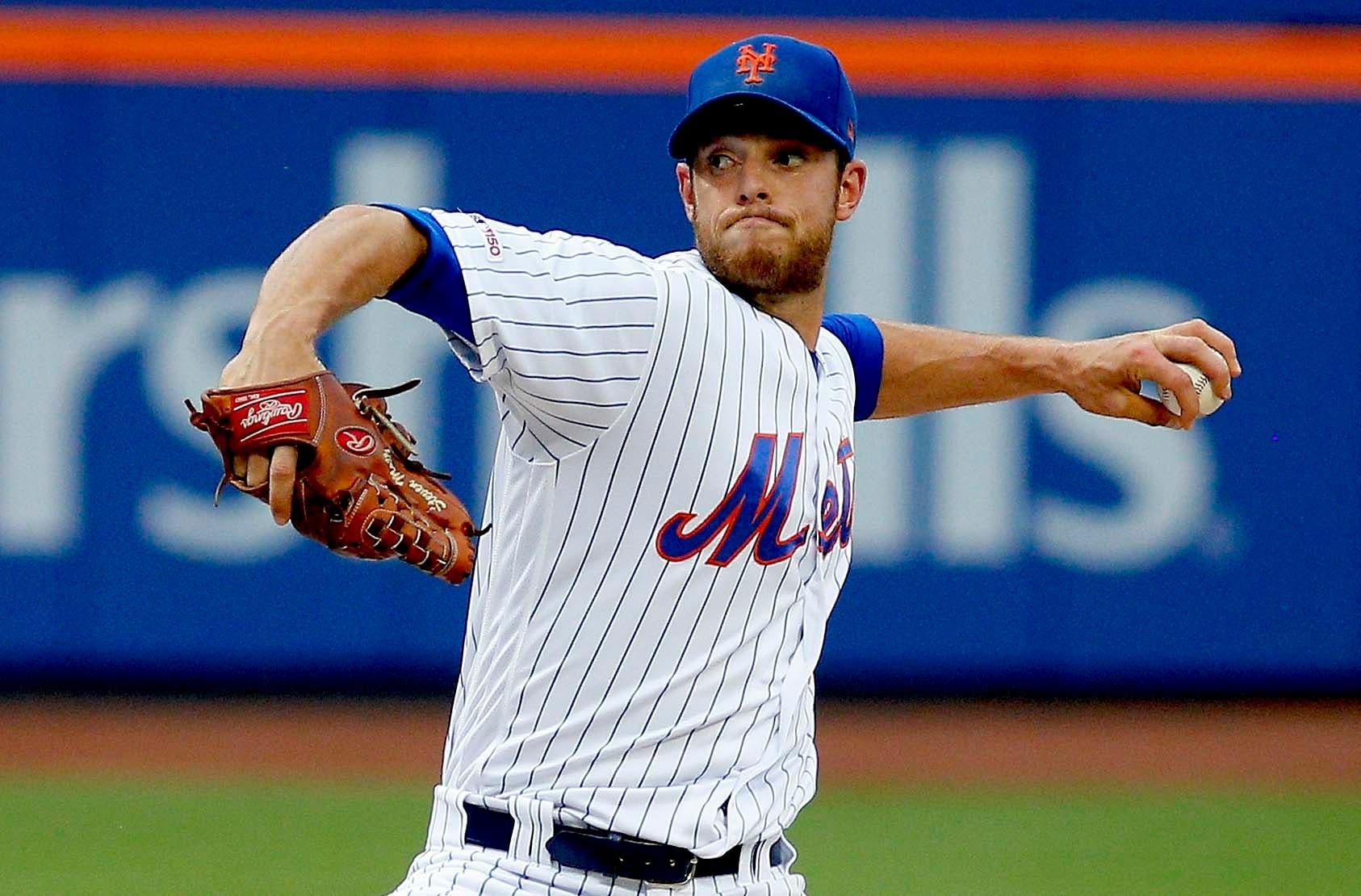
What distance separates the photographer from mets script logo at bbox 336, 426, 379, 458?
2.07 meters

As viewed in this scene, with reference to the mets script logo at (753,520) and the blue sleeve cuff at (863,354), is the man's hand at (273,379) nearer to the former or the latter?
the mets script logo at (753,520)

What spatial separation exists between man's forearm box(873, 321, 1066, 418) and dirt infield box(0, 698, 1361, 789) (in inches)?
144

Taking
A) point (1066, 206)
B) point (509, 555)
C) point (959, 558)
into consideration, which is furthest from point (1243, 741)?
point (509, 555)

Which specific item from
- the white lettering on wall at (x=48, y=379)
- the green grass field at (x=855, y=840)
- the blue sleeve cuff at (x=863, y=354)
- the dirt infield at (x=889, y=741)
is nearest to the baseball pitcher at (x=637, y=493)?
the blue sleeve cuff at (x=863, y=354)

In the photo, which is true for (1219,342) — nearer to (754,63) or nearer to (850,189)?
(850,189)

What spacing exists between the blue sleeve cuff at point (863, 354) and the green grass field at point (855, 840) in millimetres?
2404

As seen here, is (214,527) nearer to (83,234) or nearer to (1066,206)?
(83,234)

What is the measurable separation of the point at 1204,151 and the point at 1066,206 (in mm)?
605

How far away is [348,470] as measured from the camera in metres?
2.08

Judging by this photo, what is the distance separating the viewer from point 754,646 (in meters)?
2.61

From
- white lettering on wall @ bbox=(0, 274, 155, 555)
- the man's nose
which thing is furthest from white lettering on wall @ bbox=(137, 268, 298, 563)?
the man's nose

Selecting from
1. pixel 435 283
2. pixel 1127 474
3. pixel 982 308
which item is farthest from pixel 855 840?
pixel 435 283

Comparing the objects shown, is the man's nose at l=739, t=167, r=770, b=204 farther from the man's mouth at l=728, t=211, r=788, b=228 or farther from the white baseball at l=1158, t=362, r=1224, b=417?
the white baseball at l=1158, t=362, r=1224, b=417

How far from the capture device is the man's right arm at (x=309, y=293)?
6.49 ft
